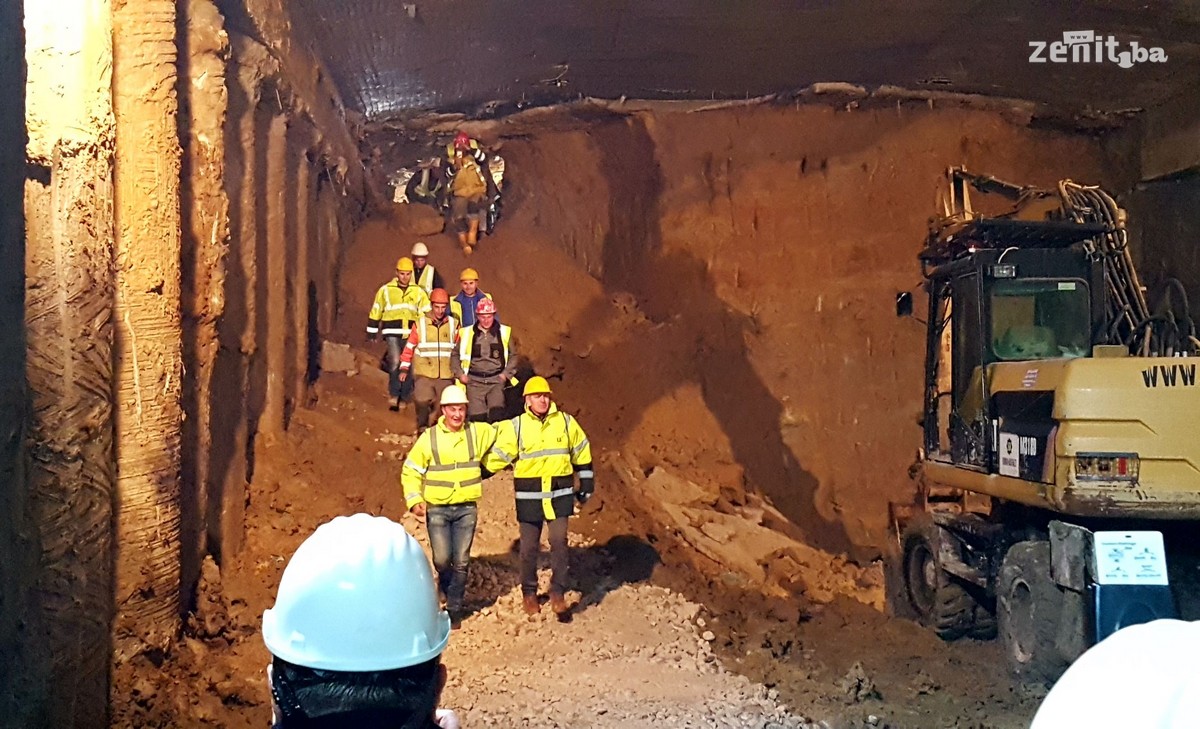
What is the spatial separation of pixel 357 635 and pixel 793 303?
10239 millimetres

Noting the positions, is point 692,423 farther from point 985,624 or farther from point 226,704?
point 226,704

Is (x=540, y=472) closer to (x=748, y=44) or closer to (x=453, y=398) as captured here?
(x=453, y=398)

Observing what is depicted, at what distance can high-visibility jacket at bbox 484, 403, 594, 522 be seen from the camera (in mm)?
7242

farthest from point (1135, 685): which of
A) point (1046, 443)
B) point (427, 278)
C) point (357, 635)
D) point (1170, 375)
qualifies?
point (427, 278)

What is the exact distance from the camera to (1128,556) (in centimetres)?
468

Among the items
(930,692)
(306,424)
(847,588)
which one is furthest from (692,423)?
(930,692)

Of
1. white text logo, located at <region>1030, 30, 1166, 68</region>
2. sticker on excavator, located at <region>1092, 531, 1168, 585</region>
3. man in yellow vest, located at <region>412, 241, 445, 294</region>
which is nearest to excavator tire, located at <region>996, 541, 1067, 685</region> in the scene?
sticker on excavator, located at <region>1092, 531, 1168, 585</region>

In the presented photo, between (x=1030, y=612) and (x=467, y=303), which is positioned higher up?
(x=467, y=303)

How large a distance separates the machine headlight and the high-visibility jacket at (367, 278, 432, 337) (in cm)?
761

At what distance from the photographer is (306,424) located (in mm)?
10055

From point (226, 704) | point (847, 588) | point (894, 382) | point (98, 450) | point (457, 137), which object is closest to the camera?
point (98, 450)

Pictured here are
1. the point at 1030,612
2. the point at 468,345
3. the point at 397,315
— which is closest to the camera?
the point at 1030,612

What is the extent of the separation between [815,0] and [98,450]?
734 centimetres

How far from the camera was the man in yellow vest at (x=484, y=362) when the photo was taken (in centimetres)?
1000
